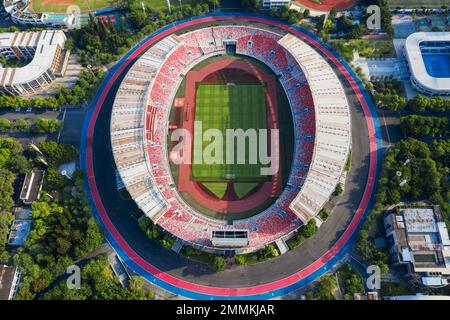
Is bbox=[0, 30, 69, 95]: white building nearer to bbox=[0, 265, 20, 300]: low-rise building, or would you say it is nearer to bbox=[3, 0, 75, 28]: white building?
bbox=[3, 0, 75, 28]: white building

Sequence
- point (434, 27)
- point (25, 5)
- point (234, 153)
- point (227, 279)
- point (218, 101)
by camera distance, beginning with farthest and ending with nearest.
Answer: point (25, 5) → point (434, 27) → point (218, 101) → point (234, 153) → point (227, 279)

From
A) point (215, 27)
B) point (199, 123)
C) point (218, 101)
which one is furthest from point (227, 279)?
point (215, 27)

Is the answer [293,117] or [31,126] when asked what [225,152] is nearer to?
[293,117]

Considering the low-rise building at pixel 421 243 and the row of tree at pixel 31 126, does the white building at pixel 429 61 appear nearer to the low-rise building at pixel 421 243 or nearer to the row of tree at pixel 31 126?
the low-rise building at pixel 421 243

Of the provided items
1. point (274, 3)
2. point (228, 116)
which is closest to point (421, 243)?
point (228, 116)

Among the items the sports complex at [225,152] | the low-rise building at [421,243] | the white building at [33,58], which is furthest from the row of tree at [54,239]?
Result: the low-rise building at [421,243]

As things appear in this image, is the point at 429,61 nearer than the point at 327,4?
Yes

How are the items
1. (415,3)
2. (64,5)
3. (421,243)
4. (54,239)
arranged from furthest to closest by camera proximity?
(64,5) < (415,3) < (54,239) < (421,243)

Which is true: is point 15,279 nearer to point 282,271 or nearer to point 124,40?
point 282,271
